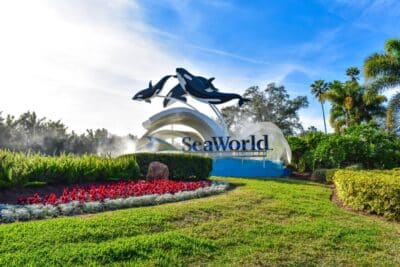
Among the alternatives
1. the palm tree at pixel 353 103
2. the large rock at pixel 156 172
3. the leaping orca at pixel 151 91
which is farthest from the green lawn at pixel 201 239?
the palm tree at pixel 353 103

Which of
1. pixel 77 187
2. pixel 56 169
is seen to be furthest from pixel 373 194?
pixel 56 169

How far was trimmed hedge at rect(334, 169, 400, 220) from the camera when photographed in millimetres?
6750

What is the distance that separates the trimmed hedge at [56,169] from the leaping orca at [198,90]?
11463 mm

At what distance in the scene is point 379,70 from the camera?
16.8 m

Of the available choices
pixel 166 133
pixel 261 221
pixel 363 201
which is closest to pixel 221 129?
pixel 166 133

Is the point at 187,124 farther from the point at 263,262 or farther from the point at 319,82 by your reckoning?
the point at 319,82

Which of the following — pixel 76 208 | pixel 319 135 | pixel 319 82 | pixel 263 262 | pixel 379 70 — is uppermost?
pixel 319 82

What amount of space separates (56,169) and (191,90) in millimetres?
13542

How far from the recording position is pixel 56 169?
8.22 meters

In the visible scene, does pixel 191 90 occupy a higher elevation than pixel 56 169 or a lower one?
higher

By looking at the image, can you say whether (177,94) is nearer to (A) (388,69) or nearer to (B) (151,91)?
(B) (151,91)

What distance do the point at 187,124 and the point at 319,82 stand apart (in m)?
22.8

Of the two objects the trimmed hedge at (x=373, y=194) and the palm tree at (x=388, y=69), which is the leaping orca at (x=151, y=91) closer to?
the palm tree at (x=388, y=69)

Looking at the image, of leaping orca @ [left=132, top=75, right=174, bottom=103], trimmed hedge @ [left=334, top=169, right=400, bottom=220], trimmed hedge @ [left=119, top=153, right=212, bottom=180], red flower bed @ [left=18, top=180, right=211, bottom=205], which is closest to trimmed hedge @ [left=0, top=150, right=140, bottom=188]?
red flower bed @ [left=18, top=180, right=211, bottom=205]
